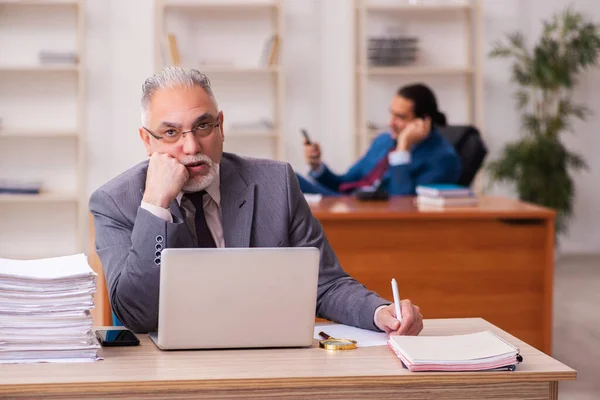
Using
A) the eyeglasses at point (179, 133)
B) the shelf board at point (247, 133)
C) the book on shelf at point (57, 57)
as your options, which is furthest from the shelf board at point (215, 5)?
the eyeglasses at point (179, 133)

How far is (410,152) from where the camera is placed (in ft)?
15.3

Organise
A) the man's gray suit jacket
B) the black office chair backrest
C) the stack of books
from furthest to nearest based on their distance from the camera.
Answer: the black office chair backrest
the stack of books
the man's gray suit jacket

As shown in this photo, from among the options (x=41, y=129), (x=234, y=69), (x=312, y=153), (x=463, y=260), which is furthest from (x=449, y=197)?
(x=41, y=129)

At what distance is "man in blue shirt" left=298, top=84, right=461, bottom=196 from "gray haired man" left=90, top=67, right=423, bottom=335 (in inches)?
89.2

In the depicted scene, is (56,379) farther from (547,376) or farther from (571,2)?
(571,2)

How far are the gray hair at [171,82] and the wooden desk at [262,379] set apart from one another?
2.06 feet

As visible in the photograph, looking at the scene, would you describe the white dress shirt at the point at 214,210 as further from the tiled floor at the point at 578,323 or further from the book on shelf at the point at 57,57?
the book on shelf at the point at 57,57

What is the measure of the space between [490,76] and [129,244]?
5.44 m

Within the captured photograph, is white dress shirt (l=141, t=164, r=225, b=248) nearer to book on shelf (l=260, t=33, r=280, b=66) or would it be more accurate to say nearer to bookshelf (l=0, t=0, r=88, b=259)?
book on shelf (l=260, t=33, r=280, b=66)

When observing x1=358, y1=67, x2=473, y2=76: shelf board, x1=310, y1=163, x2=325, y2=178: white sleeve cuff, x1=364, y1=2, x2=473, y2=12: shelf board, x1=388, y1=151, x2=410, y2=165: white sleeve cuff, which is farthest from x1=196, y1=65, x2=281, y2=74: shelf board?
x1=388, y1=151, x2=410, y2=165: white sleeve cuff

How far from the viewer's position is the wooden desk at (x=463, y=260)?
368cm

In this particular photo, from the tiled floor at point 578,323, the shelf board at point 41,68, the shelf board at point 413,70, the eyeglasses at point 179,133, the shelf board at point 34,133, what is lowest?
the tiled floor at point 578,323

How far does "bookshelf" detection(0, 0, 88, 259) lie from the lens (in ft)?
21.5

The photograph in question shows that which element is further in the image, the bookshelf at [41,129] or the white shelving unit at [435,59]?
Answer: the white shelving unit at [435,59]
